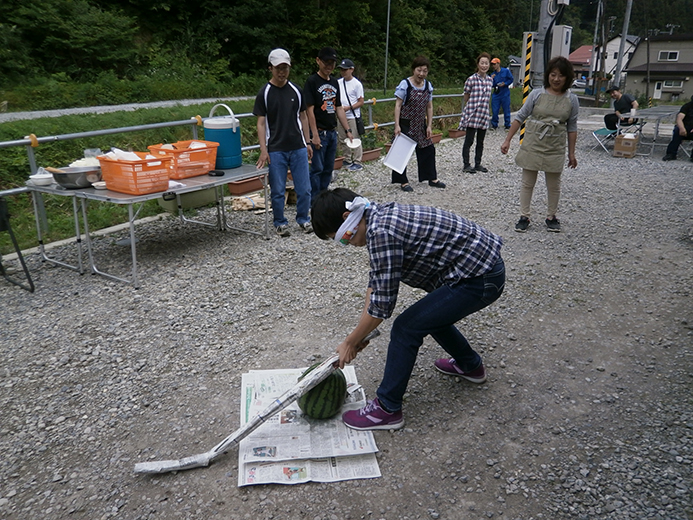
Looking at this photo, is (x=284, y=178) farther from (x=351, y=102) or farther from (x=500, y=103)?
(x=500, y=103)

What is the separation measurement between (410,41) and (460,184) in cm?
2187

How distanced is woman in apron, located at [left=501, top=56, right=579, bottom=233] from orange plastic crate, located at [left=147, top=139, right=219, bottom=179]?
3000 millimetres

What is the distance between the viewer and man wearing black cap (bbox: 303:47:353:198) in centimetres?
629

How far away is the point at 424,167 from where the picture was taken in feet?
26.3

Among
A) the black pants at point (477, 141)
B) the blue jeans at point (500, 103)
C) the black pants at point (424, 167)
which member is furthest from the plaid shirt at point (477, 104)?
the blue jeans at point (500, 103)

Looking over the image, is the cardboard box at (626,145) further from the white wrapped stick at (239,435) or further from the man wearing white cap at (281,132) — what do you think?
the white wrapped stick at (239,435)

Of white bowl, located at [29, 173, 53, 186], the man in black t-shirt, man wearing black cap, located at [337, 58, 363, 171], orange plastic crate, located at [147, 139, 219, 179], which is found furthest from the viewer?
the man in black t-shirt

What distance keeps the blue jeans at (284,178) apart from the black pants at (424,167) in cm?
222

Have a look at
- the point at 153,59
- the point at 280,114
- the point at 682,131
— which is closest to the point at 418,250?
the point at 280,114

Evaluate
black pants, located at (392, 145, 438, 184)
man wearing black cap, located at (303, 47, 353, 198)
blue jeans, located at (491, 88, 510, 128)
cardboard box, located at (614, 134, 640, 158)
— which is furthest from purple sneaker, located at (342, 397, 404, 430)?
blue jeans, located at (491, 88, 510, 128)

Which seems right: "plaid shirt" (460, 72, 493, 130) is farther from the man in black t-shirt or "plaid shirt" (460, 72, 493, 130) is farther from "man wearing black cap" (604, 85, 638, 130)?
"man wearing black cap" (604, 85, 638, 130)

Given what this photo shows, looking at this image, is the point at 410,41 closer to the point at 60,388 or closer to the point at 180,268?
the point at 180,268

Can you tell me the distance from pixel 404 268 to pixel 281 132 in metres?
3.52

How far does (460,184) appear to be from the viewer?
836 centimetres
